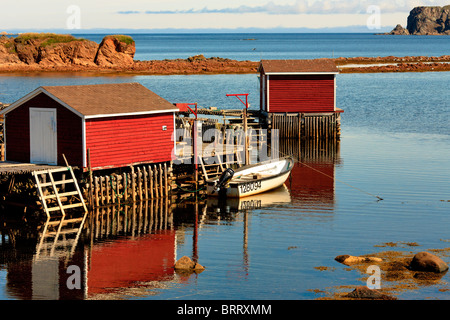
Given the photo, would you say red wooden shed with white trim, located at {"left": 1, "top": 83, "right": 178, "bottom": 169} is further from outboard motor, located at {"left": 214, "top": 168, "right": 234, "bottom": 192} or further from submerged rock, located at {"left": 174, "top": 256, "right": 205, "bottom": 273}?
submerged rock, located at {"left": 174, "top": 256, "right": 205, "bottom": 273}

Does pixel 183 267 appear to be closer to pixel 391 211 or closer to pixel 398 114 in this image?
pixel 391 211

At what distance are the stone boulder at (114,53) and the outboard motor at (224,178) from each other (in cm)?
9800

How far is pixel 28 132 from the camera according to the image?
32.2 metres

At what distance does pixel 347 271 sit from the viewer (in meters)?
23.0

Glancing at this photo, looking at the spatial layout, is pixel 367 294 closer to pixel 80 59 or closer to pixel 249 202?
pixel 249 202

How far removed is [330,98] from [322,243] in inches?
1014

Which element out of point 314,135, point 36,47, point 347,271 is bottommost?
point 347,271

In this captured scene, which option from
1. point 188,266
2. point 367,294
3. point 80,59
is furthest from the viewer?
point 80,59

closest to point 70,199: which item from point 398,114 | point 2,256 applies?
point 2,256

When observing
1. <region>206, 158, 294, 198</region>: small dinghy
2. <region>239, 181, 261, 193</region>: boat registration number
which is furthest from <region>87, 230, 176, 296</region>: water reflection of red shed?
<region>239, 181, 261, 193</region>: boat registration number

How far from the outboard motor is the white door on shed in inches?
290

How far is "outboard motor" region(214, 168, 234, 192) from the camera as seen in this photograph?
111 feet

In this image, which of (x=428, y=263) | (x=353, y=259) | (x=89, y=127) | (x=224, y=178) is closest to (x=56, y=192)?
(x=89, y=127)

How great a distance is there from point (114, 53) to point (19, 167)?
102 m
